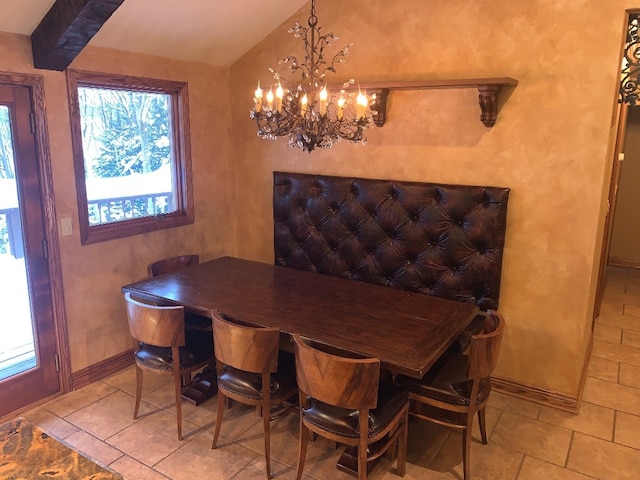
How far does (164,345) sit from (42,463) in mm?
1062

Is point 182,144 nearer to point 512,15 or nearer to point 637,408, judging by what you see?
point 512,15

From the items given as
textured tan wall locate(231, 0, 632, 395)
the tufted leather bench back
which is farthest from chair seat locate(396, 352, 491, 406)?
textured tan wall locate(231, 0, 632, 395)

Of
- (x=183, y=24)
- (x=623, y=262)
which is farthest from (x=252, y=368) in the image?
(x=623, y=262)

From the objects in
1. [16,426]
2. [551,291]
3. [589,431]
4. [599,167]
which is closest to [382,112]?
[599,167]

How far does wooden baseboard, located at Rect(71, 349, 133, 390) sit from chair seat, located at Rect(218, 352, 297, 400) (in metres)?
1.26

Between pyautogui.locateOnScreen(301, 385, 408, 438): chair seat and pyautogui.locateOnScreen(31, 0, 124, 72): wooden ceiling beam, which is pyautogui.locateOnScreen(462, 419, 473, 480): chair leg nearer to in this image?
pyautogui.locateOnScreen(301, 385, 408, 438): chair seat

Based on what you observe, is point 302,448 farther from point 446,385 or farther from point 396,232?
point 396,232

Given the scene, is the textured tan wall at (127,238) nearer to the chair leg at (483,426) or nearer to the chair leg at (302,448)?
the chair leg at (302,448)

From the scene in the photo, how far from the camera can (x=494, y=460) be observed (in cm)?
260

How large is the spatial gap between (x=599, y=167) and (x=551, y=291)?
0.76m

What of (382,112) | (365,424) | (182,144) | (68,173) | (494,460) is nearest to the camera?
(365,424)

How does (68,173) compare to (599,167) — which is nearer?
(599,167)

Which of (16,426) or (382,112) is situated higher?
(382,112)

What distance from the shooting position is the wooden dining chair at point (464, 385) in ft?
7.37
